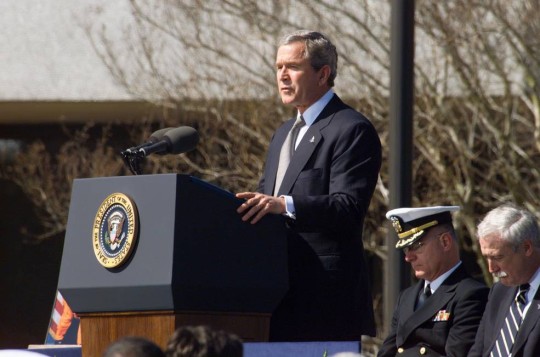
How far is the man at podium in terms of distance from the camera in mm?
5059

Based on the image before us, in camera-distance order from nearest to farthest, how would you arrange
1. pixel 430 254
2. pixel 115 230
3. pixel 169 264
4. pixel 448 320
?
pixel 169 264 < pixel 115 230 < pixel 448 320 < pixel 430 254

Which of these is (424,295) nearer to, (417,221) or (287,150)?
(417,221)

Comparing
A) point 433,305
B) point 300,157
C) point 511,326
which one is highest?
point 300,157

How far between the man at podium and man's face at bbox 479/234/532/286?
0.54 m

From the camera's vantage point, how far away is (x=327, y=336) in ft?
16.9

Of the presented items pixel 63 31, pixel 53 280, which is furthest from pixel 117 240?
pixel 53 280

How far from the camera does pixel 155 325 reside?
4633 millimetres

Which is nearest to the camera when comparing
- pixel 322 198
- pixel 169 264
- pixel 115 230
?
pixel 169 264

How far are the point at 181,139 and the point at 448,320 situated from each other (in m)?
1.42

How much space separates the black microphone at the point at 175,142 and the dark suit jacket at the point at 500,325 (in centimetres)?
141

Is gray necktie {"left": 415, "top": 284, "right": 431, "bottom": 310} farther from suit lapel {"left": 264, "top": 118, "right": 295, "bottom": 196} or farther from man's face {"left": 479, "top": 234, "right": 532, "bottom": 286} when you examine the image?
suit lapel {"left": 264, "top": 118, "right": 295, "bottom": 196}

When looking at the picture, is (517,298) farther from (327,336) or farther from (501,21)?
(501,21)

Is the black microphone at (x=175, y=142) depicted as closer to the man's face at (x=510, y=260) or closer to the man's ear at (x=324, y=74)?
the man's ear at (x=324, y=74)

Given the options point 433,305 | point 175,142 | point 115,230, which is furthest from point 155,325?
point 433,305
